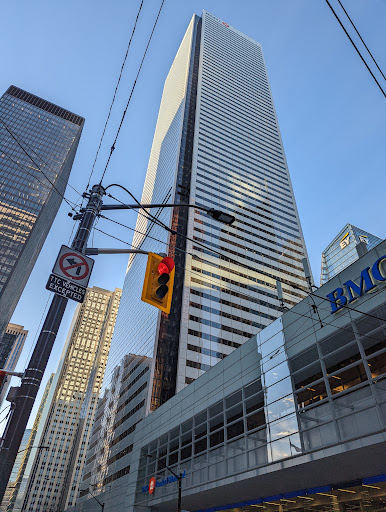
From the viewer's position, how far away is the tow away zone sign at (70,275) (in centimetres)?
818

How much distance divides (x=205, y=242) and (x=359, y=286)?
67.4 meters

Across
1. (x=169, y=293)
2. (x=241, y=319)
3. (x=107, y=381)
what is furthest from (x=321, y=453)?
(x=107, y=381)

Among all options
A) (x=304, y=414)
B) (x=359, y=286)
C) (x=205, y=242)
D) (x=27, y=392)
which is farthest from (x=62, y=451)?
(x=27, y=392)

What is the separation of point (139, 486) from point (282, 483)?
925 inches

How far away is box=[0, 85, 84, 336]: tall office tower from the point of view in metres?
129

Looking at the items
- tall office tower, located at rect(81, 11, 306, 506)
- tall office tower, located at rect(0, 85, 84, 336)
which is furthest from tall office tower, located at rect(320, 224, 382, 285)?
tall office tower, located at rect(0, 85, 84, 336)

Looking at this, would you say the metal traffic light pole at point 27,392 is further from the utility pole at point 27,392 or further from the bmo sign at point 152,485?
the bmo sign at point 152,485

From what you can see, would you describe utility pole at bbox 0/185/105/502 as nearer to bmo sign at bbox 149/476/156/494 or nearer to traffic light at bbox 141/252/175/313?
traffic light at bbox 141/252/175/313

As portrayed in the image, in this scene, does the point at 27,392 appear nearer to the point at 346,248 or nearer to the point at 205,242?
the point at 205,242

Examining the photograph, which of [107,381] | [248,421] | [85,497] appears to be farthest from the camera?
[107,381]

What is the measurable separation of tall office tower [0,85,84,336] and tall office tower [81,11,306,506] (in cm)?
4183

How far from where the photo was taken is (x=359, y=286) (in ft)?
65.8

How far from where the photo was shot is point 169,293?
27.0 feet

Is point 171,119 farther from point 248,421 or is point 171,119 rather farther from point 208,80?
A: point 248,421
